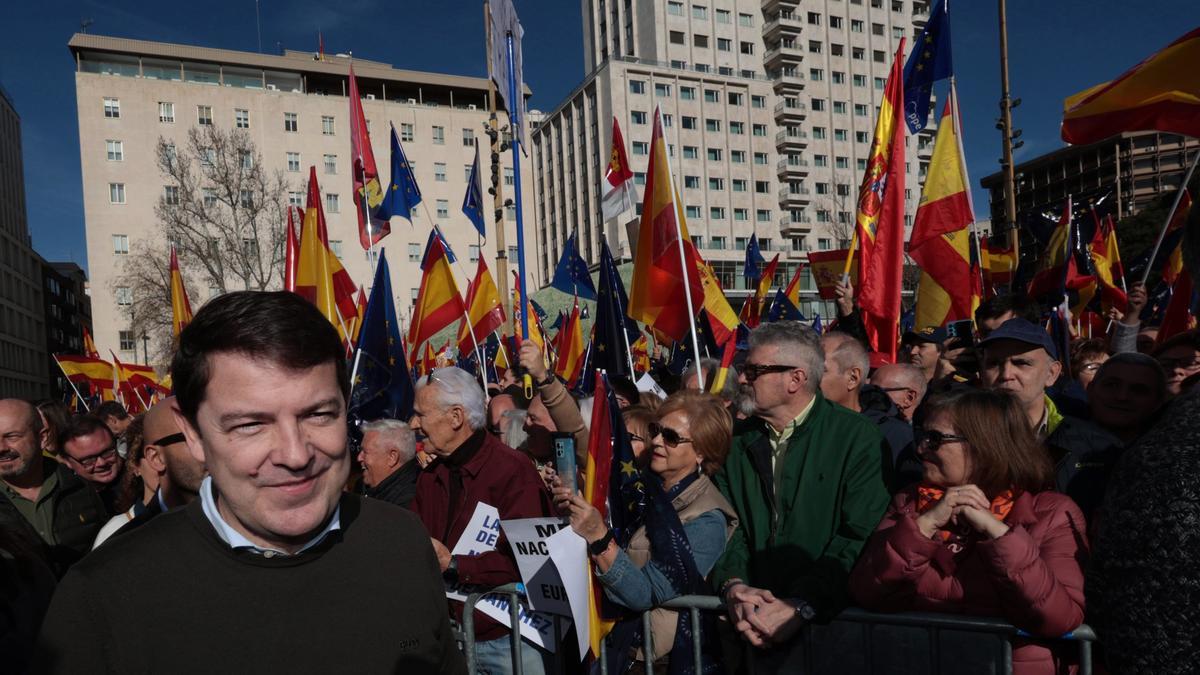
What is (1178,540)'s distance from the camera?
0.85 metres

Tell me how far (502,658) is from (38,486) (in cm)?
287

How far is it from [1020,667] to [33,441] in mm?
4778

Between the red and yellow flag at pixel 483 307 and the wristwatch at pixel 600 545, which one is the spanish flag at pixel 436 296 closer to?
the red and yellow flag at pixel 483 307

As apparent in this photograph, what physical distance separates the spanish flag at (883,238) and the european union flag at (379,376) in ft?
12.2

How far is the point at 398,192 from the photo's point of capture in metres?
11.5

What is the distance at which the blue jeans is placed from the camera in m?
3.46

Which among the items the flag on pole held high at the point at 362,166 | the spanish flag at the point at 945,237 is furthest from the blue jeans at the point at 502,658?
the flag on pole held high at the point at 362,166

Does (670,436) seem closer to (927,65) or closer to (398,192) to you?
(927,65)

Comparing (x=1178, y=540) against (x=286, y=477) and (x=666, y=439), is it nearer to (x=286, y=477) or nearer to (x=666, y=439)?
(x=286, y=477)

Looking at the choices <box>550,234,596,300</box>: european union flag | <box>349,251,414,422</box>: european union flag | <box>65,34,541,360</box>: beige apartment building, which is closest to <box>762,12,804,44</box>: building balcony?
<box>65,34,541,360</box>: beige apartment building

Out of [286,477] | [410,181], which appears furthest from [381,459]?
[410,181]

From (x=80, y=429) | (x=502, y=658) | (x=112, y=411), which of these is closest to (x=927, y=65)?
(x=502, y=658)

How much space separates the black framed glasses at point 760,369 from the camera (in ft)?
12.1

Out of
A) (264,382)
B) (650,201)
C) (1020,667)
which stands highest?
(650,201)
